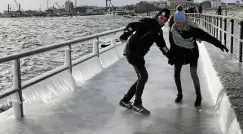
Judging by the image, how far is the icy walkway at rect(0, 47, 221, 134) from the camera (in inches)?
209

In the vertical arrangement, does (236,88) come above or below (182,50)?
below

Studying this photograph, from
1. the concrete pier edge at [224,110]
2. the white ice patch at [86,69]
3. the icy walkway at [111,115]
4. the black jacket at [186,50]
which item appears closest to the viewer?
the concrete pier edge at [224,110]

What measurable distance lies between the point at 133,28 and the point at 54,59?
19.6 m

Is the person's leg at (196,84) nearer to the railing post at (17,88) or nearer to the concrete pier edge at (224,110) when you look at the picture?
the concrete pier edge at (224,110)

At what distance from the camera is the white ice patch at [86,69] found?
29.2 feet

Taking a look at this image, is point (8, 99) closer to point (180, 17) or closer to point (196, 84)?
point (180, 17)

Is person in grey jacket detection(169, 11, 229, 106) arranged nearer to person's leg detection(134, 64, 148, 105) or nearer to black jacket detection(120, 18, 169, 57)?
black jacket detection(120, 18, 169, 57)

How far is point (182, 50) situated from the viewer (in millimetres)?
6484

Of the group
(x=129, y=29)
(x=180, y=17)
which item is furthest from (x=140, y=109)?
(x=180, y=17)

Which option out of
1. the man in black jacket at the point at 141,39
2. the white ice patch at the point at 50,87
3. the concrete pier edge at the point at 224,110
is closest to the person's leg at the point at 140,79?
the man in black jacket at the point at 141,39

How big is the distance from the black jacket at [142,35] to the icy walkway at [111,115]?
99 cm

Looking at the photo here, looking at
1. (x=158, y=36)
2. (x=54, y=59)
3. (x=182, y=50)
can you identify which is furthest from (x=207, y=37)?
(x=54, y=59)

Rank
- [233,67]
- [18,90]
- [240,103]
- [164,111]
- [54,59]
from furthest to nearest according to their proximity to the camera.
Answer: [54,59], [233,67], [164,111], [18,90], [240,103]

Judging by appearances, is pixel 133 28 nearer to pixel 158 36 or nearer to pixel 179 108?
pixel 158 36
